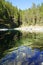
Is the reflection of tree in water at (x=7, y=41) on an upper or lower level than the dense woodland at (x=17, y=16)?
upper

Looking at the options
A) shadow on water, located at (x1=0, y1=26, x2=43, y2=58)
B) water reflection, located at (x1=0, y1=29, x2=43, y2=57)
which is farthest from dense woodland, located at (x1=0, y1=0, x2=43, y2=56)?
shadow on water, located at (x1=0, y1=26, x2=43, y2=58)

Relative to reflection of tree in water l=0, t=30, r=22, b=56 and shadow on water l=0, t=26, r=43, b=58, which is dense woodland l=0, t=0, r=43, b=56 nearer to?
reflection of tree in water l=0, t=30, r=22, b=56

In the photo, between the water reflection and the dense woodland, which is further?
the dense woodland

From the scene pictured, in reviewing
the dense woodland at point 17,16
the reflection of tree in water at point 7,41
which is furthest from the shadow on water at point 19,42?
the dense woodland at point 17,16

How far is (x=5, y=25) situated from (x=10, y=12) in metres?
25.3

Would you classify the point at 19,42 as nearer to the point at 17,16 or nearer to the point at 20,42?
the point at 20,42

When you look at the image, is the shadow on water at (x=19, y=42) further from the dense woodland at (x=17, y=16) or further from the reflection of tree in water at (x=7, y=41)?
the dense woodland at (x=17, y=16)

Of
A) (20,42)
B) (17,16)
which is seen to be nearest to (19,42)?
(20,42)

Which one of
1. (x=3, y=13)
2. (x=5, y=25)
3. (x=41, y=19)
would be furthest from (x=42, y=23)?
(x=3, y=13)

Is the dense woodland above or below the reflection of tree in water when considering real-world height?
below

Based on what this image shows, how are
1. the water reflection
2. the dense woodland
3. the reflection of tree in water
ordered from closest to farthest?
the reflection of tree in water < the water reflection < the dense woodland

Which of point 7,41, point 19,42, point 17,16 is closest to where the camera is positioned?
point 19,42

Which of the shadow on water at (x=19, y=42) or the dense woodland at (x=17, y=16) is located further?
the dense woodland at (x=17, y=16)

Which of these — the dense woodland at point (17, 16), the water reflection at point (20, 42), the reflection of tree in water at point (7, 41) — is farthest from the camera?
the dense woodland at point (17, 16)
